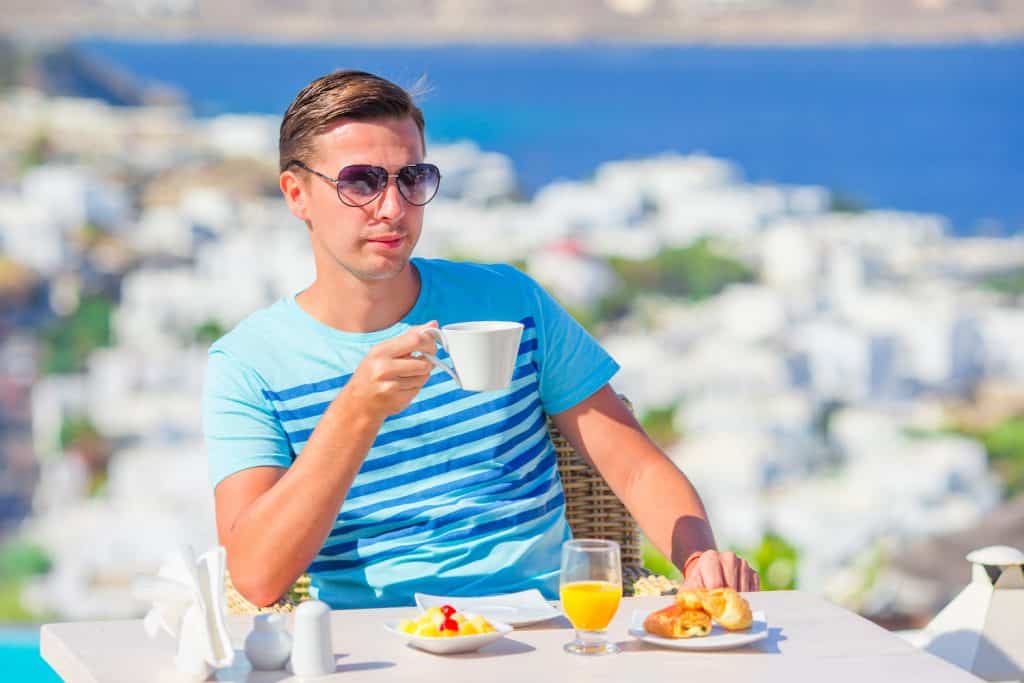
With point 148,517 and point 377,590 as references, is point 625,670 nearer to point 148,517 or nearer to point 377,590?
point 377,590

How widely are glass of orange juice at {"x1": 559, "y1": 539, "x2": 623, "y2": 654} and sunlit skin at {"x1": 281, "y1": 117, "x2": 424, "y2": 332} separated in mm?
550

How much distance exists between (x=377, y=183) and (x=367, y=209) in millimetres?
35

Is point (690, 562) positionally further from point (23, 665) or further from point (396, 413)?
point (23, 665)

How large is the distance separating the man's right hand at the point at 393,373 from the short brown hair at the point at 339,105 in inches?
17.0

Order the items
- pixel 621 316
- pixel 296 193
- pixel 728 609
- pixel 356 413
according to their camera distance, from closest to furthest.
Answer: pixel 728 609
pixel 356 413
pixel 296 193
pixel 621 316

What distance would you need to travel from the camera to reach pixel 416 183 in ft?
6.27

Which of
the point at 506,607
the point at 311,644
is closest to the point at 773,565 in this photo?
the point at 506,607

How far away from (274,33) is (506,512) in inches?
301

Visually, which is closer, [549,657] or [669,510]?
[549,657]

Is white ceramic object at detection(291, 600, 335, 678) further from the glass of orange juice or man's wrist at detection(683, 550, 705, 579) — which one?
man's wrist at detection(683, 550, 705, 579)

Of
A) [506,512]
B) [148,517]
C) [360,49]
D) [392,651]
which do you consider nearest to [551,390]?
[506,512]

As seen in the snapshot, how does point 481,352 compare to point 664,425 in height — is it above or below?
above

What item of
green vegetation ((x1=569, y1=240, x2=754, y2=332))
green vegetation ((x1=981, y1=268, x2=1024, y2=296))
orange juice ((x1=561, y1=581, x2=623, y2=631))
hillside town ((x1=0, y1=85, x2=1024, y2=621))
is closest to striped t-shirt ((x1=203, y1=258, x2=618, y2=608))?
orange juice ((x1=561, y1=581, x2=623, y2=631))

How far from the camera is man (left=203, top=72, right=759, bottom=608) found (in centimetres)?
191
